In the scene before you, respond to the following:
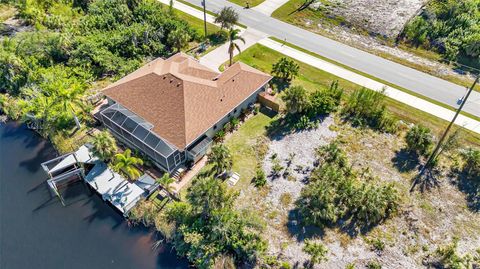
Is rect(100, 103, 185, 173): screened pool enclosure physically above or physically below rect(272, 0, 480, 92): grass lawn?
below

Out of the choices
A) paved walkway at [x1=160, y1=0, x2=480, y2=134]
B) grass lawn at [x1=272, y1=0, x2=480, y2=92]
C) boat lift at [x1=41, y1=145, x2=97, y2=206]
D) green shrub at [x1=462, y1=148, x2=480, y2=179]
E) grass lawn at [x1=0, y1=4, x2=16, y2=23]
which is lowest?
boat lift at [x1=41, y1=145, x2=97, y2=206]

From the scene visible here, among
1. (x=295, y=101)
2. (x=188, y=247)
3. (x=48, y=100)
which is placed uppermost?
(x=295, y=101)

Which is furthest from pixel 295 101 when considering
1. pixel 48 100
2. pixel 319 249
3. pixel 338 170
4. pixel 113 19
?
pixel 113 19

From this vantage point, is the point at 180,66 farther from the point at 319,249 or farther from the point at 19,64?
the point at 319,249

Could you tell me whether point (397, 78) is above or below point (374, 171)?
above

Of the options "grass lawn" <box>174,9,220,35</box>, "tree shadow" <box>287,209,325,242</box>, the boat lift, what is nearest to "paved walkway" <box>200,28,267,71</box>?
"grass lawn" <box>174,9,220,35</box>

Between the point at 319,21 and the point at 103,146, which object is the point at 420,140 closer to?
the point at 319,21

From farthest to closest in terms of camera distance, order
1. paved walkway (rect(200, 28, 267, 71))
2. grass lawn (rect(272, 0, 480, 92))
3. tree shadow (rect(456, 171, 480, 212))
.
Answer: paved walkway (rect(200, 28, 267, 71)), grass lawn (rect(272, 0, 480, 92)), tree shadow (rect(456, 171, 480, 212))

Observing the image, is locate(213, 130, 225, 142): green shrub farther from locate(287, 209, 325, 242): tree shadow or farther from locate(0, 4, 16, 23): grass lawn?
locate(0, 4, 16, 23): grass lawn
